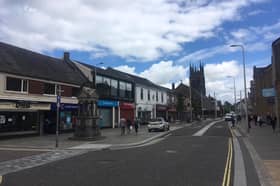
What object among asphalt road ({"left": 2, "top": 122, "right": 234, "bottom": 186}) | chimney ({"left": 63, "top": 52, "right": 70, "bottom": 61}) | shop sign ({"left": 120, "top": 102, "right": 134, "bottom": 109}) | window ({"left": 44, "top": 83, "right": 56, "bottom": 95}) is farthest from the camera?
shop sign ({"left": 120, "top": 102, "right": 134, "bottom": 109})

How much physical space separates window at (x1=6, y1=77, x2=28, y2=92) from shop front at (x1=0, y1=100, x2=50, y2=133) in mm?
1184

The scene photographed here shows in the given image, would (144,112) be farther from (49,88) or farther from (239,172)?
(239,172)

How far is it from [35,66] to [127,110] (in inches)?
761

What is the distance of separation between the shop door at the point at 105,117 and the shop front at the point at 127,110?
3059 millimetres

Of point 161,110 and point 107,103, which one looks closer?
point 107,103

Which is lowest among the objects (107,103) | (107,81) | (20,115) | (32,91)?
(20,115)

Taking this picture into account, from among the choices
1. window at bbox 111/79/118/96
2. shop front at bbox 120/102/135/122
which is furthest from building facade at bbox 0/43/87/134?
shop front at bbox 120/102/135/122

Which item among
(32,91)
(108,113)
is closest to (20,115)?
(32,91)

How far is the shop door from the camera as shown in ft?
128

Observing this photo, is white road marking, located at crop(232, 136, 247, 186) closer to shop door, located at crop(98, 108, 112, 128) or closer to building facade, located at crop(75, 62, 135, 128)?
building facade, located at crop(75, 62, 135, 128)

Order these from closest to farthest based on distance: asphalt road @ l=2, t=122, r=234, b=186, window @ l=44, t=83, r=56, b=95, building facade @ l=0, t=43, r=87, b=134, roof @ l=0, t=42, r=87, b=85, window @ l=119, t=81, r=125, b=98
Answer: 1. asphalt road @ l=2, t=122, r=234, b=186
2. building facade @ l=0, t=43, r=87, b=134
3. roof @ l=0, t=42, r=87, b=85
4. window @ l=44, t=83, r=56, b=95
5. window @ l=119, t=81, r=125, b=98

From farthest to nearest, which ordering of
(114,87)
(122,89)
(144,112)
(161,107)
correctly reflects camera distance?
1. (161,107)
2. (144,112)
3. (122,89)
4. (114,87)

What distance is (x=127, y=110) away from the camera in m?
46.1

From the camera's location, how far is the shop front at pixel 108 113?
38812mm
